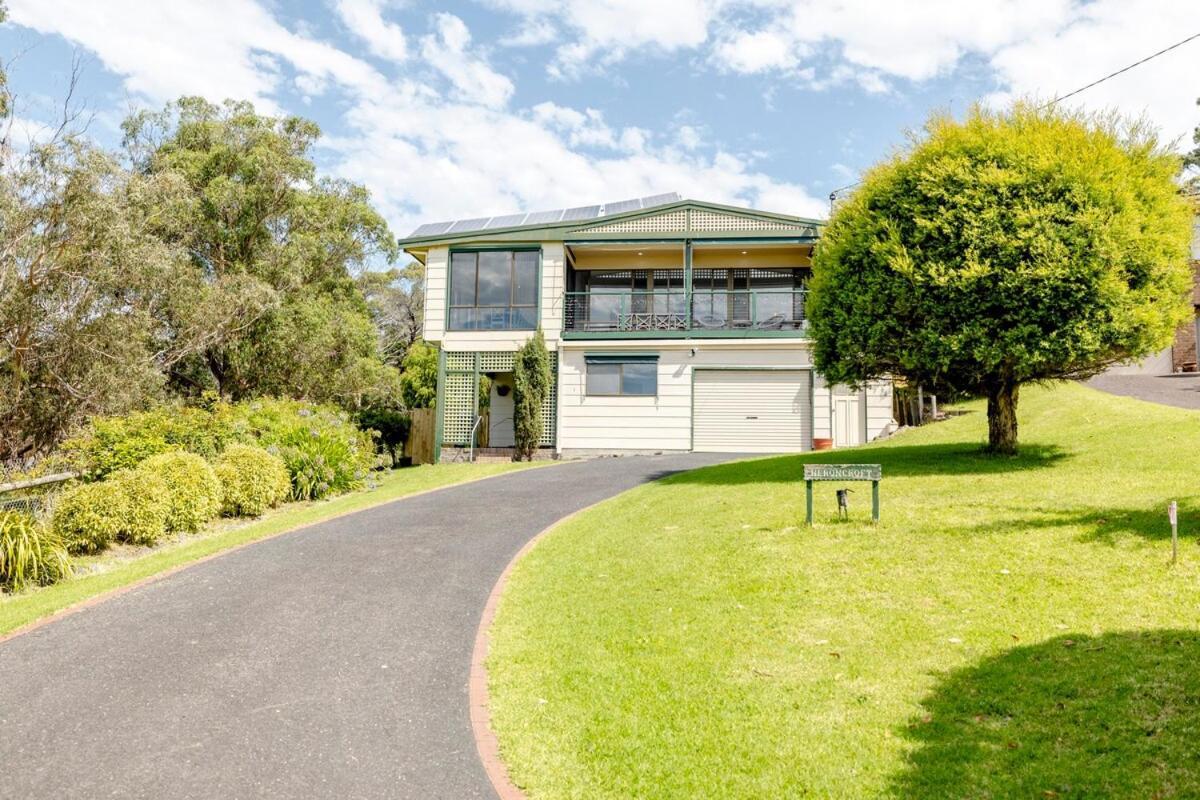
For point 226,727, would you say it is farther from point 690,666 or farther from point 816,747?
point 816,747

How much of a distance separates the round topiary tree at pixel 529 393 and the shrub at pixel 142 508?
11392mm

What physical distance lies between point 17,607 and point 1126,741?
32.1 ft

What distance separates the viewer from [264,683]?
582 cm

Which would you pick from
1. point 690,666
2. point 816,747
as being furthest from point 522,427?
point 816,747

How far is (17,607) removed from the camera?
26.7 ft

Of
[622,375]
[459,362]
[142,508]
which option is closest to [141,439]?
[142,508]

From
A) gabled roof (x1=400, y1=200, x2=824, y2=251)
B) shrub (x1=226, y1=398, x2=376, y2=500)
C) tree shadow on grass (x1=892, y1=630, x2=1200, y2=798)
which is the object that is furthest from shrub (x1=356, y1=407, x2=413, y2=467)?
tree shadow on grass (x1=892, y1=630, x2=1200, y2=798)

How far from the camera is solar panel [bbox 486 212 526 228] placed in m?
24.8

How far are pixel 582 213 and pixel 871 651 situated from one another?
70.9 feet

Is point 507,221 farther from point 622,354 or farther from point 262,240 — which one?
point 262,240

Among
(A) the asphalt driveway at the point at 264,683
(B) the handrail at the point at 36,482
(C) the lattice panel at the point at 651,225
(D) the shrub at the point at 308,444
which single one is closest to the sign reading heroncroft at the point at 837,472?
(A) the asphalt driveway at the point at 264,683

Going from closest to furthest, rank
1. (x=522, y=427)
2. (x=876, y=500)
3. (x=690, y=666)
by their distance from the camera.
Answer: (x=690, y=666) → (x=876, y=500) → (x=522, y=427)

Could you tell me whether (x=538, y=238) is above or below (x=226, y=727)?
above

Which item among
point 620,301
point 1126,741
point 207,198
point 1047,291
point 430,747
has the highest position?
point 207,198
